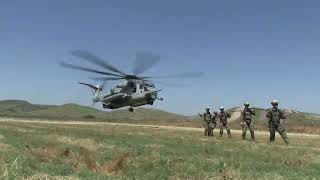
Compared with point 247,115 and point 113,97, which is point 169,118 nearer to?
point 113,97

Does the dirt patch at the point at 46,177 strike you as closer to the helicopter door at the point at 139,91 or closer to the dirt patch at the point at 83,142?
the dirt patch at the point at 83,142

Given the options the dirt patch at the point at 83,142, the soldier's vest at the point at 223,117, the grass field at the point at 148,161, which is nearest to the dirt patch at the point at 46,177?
the grass field at the point at 148,161

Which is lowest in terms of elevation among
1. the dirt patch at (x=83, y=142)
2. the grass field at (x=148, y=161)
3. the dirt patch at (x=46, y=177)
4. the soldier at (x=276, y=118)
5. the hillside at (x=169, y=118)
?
the dirt patch at (x=46, y=177)

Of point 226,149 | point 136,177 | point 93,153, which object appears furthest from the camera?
point 226,149

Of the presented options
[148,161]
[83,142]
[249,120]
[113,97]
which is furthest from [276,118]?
[113,97]

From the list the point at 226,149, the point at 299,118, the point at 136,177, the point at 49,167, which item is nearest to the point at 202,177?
the point at 136,177

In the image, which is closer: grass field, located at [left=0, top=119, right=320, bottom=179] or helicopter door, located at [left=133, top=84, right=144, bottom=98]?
grass field, located at [left=0, top=119, right=320, bottom=179]

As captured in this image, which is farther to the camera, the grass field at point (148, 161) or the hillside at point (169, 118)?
the hillside at point (169, 118)

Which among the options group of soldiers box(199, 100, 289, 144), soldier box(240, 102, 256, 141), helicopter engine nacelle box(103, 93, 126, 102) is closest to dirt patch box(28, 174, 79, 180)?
group of soldiers box(199, 100, 289, 144)

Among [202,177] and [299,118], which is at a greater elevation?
[299,118]

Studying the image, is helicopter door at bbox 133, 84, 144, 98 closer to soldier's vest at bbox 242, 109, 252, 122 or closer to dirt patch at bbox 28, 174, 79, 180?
soldier's vest at bbox 242, 109, 252, 122

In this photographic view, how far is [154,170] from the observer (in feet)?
61.0

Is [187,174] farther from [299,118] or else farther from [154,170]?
[299,118]

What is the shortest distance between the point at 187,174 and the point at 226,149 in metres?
9.68
